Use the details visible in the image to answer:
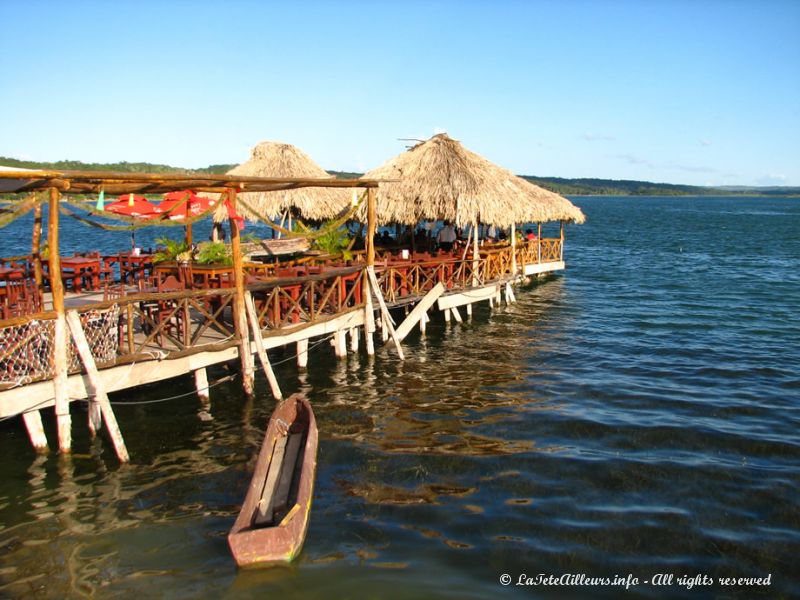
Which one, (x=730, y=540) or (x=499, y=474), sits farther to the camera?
(x=499, y=474)

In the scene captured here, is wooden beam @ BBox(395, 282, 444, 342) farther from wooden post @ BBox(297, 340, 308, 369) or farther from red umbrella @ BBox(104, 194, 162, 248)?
red umbrella @ BBox(104, 194, 162, 248)

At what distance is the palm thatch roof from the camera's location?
64.1ft

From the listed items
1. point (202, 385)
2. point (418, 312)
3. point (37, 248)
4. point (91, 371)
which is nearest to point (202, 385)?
point (202, 385)

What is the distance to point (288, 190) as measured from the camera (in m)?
19.3

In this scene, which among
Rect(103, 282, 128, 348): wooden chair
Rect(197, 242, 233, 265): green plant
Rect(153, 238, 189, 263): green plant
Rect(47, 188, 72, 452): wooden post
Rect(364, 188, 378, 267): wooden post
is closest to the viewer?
Rect(47, 188, 72, 452): wooden post

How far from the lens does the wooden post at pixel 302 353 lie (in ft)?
46.7

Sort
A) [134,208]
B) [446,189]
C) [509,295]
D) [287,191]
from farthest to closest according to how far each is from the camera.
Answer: [509,295] < [287,191] < [446,189] < [134,208]

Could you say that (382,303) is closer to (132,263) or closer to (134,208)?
(134,208)

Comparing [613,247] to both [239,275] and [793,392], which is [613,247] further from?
[239,275]

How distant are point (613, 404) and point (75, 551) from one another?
9114mm

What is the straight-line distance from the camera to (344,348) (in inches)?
603

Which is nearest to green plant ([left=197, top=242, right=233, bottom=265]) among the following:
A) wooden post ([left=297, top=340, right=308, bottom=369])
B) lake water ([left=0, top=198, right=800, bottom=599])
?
wooden post ([left=297, top=340, right=308, bottom=369])

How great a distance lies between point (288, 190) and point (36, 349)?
1074 centimetres

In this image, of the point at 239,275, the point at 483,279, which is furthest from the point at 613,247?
A: the point at 239,275
